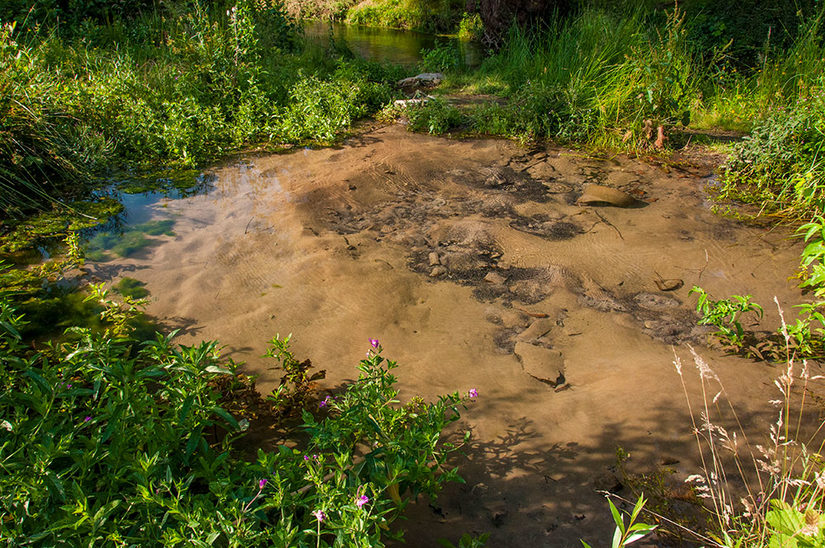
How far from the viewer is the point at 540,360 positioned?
3.24m

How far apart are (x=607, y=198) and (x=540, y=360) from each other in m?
2.49

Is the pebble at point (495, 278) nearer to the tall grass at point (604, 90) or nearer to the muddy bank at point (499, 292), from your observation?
the muddy bank at point (499, 292)

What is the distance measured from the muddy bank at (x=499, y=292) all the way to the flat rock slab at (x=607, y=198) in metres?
0.08

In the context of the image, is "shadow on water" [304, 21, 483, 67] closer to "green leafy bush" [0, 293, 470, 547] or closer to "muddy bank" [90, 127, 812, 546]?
"muddy bank" [90, 127, 812, 546]

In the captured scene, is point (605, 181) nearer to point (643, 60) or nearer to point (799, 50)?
point (643, 60)

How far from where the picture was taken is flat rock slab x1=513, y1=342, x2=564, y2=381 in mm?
3142

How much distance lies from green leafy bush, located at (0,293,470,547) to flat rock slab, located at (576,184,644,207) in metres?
3.37

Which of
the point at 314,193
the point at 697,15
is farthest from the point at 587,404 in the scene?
the point at 697,15

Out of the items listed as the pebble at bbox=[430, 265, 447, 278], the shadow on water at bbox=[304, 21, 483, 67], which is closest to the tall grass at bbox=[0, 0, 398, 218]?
the pebble at bbox=[430, 265, 447, 278]

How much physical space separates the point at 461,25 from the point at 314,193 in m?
13.9

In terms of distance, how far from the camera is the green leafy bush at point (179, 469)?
67.6 inches

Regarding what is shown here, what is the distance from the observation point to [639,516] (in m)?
2.24

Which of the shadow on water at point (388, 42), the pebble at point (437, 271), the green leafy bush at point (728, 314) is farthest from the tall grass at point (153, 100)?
the green leafy bush at point (728, 314)

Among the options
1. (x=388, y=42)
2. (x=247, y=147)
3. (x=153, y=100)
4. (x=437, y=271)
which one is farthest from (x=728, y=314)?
(x=388, y=42)
